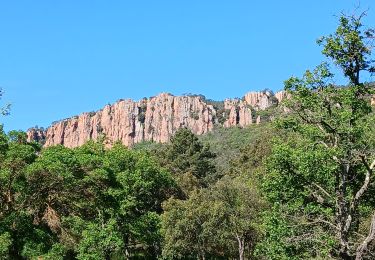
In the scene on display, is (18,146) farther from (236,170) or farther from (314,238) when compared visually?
(236,170)

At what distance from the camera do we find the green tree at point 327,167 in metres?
14.6

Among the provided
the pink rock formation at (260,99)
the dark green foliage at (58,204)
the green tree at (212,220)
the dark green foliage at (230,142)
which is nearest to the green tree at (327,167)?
the dark green foliage at (58,204)

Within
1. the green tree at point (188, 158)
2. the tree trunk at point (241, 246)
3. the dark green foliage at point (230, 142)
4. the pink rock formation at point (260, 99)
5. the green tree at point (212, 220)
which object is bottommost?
the tree trunk at point (241, 246)

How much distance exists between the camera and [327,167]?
1455cm

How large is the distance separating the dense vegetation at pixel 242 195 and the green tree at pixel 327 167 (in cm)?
3

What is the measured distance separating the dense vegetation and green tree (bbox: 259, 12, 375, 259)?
0.03m

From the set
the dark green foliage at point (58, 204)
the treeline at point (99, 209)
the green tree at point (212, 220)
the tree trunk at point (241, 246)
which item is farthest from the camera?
the green tree at point (212, 220)

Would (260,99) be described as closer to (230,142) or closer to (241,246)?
(230,142)

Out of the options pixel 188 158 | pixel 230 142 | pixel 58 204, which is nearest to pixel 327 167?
pixel 58 204

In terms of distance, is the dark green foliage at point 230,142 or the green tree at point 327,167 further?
the dark green foliage at point 230,142

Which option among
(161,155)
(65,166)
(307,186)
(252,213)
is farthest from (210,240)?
(161,155)

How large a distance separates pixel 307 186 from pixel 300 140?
1507 mm

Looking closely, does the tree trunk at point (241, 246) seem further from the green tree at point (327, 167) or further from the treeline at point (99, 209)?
the green tree at point (327, 167)

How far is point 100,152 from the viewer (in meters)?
30.8
